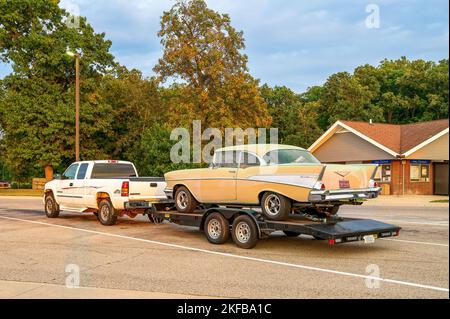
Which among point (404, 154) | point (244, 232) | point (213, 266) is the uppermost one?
point (404, 154)

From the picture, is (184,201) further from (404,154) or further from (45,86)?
(45,86)

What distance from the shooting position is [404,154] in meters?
32.0

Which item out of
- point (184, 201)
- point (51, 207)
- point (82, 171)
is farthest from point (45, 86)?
point (184, 201)

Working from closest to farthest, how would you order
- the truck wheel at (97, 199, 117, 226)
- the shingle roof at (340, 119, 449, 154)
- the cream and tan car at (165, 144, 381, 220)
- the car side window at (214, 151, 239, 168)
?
the cream and tan car at (165, 144, 381, 220) < the car side window at (214, 151, 239, 168) < the truck wheel at (97, 199, 117, 226) < the shingle roof at (340, 119, 449, 154)

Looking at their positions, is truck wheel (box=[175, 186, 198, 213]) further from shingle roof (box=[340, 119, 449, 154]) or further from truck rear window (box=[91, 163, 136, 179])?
shingle roof (box=[340, 119, 449, 154])

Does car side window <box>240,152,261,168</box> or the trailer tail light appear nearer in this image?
car side window <box>240,152,261,168</box>

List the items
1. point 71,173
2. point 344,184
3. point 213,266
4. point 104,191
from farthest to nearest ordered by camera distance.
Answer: point 71,173, point 104,191, point 344,184, point 213,266

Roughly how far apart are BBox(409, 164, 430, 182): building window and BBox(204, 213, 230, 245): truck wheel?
2582 cm

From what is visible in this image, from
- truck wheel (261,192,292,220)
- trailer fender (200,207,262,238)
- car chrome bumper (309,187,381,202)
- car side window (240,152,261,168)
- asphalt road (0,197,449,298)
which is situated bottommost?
asphalt road (0,197,449,298)

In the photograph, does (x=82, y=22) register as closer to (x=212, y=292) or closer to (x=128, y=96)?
(x=128, y=96)

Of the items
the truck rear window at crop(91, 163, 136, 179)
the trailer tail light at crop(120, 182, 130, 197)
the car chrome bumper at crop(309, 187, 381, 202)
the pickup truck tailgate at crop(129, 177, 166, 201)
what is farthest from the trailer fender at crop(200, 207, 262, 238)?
the truck rear window at crop(91, 163, 136, 179)

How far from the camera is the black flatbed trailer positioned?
30.2 feet

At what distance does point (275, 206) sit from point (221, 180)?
5.22ft

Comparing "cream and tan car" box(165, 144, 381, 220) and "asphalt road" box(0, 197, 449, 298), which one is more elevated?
"cream and tan car" box(165, 144, 381, 220)
